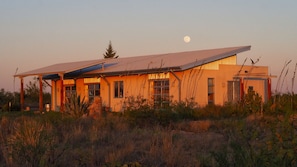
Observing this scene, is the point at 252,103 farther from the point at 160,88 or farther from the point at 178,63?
the point at 160,88

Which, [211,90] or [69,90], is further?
[69,90]

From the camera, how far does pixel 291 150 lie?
5.97 metres

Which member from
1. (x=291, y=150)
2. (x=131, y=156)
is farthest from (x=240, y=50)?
(x=291, y=150)

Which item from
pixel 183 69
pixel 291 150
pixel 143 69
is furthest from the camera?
pixel 143 69

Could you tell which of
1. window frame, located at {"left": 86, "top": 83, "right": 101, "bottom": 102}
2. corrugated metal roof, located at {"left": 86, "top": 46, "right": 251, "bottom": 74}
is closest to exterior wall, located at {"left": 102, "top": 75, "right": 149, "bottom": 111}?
corrugated metal roof, located at {"left": 86, "top": 46, "right": 251, "bottom": 74}

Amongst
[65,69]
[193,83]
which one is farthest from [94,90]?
[193,83]

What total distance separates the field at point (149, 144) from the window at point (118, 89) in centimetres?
1337

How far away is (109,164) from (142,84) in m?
19.6

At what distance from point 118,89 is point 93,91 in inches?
114

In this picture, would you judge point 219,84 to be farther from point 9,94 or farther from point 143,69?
point 9,94

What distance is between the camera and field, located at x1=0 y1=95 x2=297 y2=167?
20.7 feet

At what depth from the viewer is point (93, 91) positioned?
32312mm

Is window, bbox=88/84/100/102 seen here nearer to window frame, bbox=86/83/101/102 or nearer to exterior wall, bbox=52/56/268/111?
window frame, bbox=86/83/101/102

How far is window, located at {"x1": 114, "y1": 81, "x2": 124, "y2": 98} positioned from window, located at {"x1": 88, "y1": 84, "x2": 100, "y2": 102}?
198 cm
